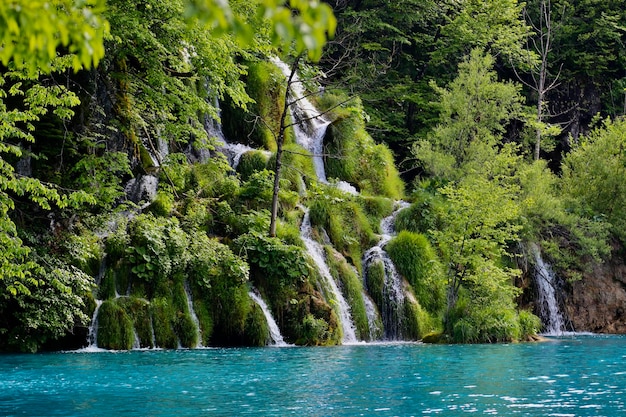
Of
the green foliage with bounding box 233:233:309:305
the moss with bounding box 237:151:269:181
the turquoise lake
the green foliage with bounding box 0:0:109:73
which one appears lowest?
the turquoise lake

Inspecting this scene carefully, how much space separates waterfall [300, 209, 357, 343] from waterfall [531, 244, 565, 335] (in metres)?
8.50

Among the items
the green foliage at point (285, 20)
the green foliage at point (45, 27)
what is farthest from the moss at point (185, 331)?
the green foliage at point (285, 20)

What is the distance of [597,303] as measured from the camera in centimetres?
2566

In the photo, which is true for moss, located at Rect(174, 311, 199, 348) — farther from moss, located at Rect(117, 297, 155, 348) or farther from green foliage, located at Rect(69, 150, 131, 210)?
green foliage, located at Rect(69, 150, 131, 210)

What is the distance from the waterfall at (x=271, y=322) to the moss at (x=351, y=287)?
2.25 metres

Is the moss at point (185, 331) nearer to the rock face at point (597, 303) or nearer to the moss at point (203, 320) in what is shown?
the moss at point (203, 320)

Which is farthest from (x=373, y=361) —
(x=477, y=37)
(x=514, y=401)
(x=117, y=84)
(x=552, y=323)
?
(x=477, y=37)

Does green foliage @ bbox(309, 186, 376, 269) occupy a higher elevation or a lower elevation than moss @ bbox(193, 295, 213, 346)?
higher

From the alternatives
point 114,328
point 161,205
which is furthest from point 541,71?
point 114,328

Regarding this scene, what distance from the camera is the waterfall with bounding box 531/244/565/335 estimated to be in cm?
2441

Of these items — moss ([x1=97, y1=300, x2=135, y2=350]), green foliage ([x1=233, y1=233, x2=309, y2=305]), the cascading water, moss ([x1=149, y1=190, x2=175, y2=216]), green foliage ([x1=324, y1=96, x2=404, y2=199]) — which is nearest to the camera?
moss ([x1=97, y1=300, x2=135, y2=350])

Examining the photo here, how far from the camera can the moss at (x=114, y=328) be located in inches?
619

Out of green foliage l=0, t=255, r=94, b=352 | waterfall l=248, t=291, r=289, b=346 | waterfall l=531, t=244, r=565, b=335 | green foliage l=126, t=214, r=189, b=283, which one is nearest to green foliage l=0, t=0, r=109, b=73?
green foliage l=0, t=255, r=94, b=352

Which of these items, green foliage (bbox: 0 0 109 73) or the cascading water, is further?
the cascading water
